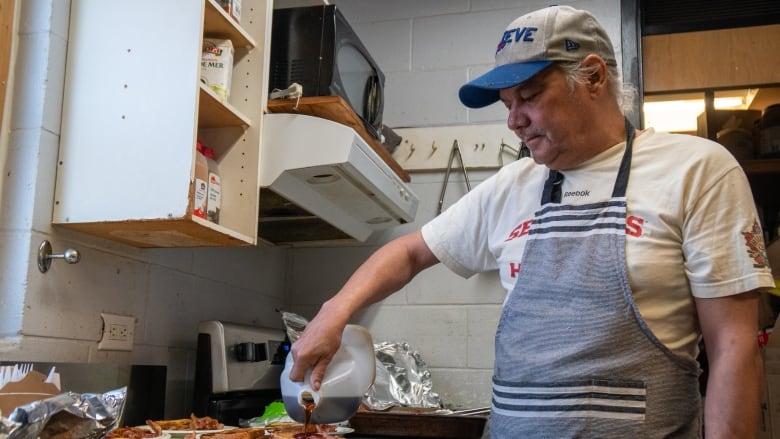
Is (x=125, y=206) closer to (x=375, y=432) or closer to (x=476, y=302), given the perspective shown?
(x=375, y=432)

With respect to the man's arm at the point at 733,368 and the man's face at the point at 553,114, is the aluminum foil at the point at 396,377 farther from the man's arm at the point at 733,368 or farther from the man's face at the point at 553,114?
the man's arm at the point at 733,368

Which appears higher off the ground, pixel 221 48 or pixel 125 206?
pixel 221 48

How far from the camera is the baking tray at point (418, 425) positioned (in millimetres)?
1891

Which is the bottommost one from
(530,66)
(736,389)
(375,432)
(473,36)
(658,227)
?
(375,432)

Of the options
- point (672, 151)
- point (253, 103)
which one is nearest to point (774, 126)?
point (672, 151)

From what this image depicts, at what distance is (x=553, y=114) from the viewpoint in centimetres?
135

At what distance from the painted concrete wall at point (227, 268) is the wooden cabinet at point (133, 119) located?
0.04 metres

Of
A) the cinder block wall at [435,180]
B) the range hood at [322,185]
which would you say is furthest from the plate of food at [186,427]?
the cinder block wall at [435,180]

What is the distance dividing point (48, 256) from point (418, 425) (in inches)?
37.3

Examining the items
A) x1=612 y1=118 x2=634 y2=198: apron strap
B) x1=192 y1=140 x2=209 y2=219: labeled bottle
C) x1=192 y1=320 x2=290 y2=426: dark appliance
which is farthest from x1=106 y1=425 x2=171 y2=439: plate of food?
x1=612 y1=118 x2=634 y2=198: apron strap

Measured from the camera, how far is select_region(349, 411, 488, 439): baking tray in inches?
74.4

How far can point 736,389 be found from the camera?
1.16 meters

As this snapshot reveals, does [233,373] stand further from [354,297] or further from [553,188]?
[553,188]

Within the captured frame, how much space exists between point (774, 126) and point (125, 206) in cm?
231
